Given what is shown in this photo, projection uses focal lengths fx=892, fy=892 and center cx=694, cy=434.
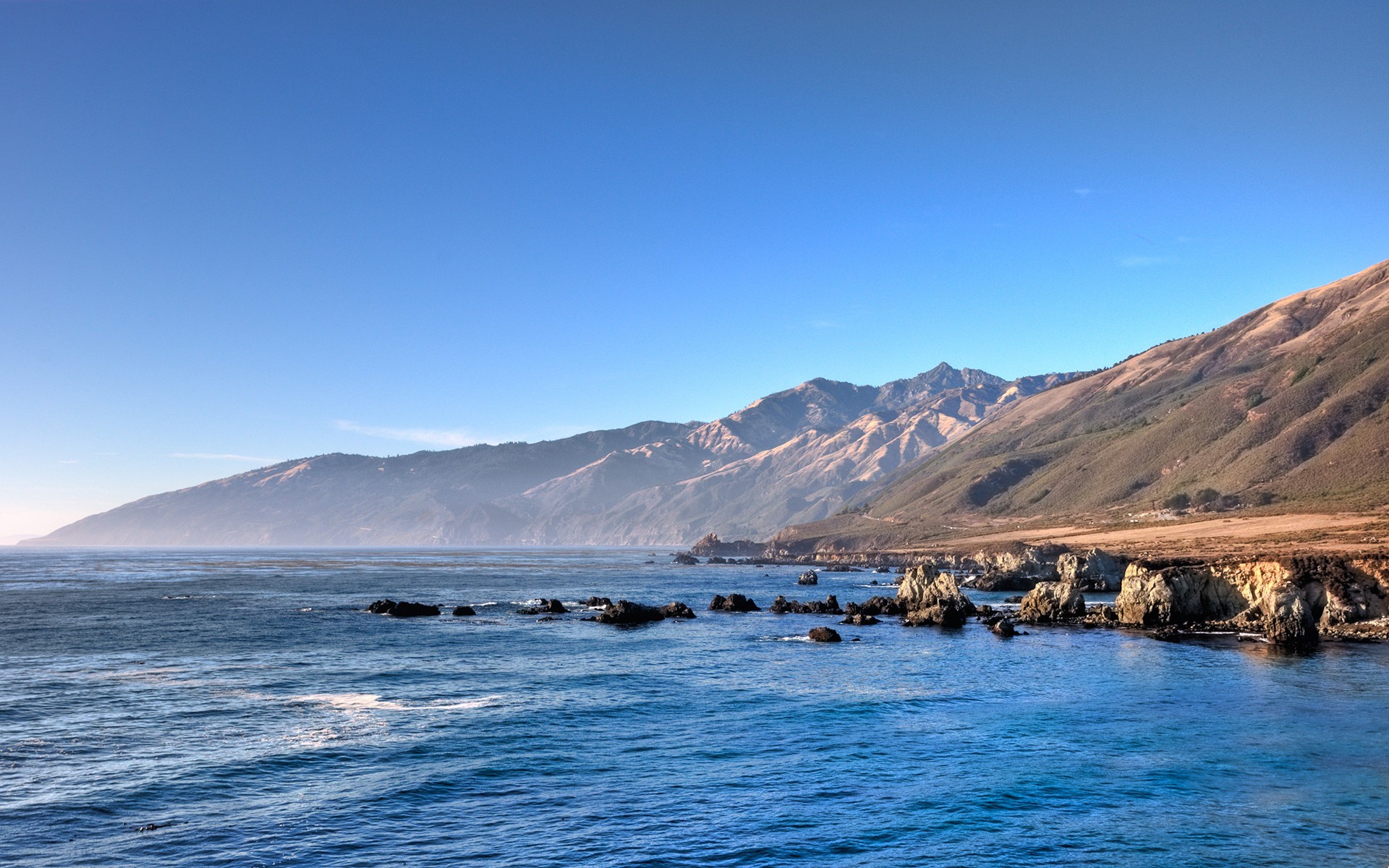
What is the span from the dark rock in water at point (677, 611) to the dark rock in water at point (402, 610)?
23.9m

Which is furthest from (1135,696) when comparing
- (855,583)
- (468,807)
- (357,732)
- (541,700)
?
(855,583)

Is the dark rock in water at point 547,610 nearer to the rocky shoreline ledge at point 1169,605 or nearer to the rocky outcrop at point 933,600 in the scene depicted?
the rocky shoreline ledge at point 1169,605

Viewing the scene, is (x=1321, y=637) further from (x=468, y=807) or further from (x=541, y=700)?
(x=468, y=807)

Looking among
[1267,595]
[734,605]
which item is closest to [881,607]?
[734,605]

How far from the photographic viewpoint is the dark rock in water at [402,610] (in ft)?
298

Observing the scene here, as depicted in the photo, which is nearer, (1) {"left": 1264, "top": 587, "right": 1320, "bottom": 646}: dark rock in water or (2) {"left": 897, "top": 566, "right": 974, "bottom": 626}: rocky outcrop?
(1) {"left": 1264, "top": 587, "right": 1320, "bottom": 646}: dark rock in water

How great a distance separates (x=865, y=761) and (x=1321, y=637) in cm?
4618

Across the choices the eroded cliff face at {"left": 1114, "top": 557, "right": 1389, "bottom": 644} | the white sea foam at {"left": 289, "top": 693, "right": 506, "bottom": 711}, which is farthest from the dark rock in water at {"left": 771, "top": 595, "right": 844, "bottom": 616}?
the white sea foam at {"left": 289, "top": 693, "right": 506, "bottom": 711}

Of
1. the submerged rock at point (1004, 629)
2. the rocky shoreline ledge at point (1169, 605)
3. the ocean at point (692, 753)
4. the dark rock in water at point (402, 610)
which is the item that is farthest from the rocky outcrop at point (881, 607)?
the dark rock in water at point (402, 610)

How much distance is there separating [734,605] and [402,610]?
1393 inches

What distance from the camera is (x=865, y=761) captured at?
34.0 meters

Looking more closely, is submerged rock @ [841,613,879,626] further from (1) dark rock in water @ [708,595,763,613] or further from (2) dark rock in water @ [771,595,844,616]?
(1) dark rock in water @ [708,595,763,613]

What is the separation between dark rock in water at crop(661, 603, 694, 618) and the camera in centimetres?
9206

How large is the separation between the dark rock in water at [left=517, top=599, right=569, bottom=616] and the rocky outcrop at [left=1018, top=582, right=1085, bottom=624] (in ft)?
153
